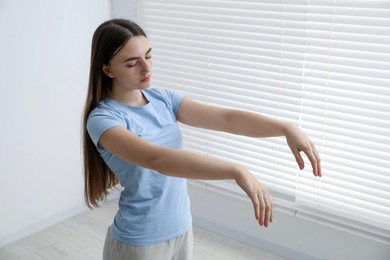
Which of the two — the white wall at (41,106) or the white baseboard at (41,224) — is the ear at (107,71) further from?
the white baseboard at (41,224)

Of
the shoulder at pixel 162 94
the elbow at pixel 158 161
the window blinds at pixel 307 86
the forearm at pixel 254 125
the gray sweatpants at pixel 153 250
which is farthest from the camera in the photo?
the window blinds at pixel 307 86

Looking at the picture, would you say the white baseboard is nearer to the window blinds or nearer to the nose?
the window blinds

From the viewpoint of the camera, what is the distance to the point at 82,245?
2.77m

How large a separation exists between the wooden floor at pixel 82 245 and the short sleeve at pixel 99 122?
1.42m

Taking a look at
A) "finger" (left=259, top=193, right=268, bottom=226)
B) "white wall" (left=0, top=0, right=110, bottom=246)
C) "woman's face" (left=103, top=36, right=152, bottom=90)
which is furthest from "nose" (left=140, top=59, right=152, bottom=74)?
"white wall" (left=0, top=0, right=110, bottom=246)

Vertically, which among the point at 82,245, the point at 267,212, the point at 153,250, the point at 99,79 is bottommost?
the point at 82,245

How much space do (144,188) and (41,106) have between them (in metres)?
1.53

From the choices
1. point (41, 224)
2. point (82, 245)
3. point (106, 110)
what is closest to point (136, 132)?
point (106, 110)

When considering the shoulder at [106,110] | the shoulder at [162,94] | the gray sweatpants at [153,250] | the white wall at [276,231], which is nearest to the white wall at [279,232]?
the white wall at [276,231]

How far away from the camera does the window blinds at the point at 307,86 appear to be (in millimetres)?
2162

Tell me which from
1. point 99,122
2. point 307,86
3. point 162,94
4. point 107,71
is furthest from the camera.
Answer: point 307,86

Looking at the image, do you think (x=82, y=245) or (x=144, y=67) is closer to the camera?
(x=144, y=67)

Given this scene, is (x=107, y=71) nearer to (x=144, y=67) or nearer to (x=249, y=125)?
(x=144, y=67)

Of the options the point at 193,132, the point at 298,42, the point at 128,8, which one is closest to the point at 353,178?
the point at 298,42
